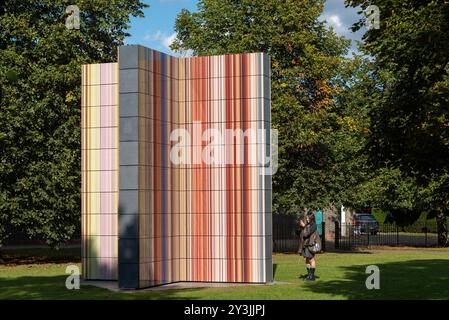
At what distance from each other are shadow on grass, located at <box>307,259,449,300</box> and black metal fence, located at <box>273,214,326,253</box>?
42.6ft

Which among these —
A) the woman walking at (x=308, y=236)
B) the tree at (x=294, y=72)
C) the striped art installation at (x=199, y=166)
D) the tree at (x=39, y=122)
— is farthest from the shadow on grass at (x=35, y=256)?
the woman walking at (x=308, y=236)

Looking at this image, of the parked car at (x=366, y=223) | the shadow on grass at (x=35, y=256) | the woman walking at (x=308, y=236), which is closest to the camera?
the woman walking at (x=308, y=236)

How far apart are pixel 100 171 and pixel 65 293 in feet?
16.6

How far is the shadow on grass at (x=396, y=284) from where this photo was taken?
59.9 ft

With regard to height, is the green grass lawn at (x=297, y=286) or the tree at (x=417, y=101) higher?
the tree at (x=417, y=101)

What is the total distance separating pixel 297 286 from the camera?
789 inches

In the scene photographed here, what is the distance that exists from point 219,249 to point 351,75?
23.0 m

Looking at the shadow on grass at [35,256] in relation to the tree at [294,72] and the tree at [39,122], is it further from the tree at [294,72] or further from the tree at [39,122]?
the tree at [294,72]

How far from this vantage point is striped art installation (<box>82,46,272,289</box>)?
20.0 m

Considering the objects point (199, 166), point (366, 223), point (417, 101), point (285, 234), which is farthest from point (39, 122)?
point (366, 223)

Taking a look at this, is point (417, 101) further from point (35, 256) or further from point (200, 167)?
point (35, 256)

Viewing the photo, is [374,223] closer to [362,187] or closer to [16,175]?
[362,187]

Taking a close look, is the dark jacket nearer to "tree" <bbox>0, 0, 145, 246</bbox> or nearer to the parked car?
"tree" <bbox>0, 0, 145, 246</bbox>
